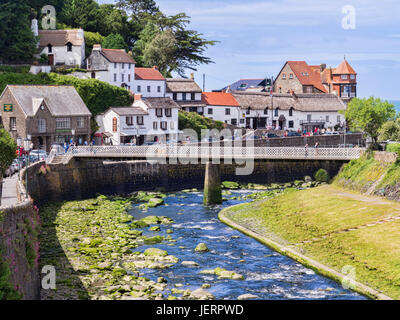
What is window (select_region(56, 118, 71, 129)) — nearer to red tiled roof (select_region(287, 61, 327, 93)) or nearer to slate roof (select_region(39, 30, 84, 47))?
slate roof (select_region(39, 30, 84, 47))

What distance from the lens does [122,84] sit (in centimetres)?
11994

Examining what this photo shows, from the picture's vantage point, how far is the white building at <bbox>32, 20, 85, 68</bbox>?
390ft

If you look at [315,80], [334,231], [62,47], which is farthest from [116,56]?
[334,231]

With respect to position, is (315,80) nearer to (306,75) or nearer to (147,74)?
(306,75)

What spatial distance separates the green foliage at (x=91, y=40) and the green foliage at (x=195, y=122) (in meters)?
22.8

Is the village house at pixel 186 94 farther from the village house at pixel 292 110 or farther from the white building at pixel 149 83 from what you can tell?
the village house at pixel 292 110

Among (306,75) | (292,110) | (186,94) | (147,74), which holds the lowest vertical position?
(292,110)

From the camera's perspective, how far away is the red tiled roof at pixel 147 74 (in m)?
124

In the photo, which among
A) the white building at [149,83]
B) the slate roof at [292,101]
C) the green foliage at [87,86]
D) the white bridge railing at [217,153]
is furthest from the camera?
the slate roof at [292,101]

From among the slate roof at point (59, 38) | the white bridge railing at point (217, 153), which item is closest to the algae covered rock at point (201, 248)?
the white bridge railing at point (217, 153)

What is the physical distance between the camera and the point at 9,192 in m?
53.7

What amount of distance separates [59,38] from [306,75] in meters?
68.1
